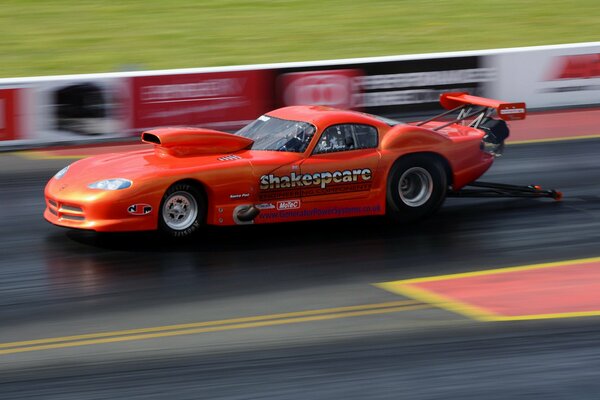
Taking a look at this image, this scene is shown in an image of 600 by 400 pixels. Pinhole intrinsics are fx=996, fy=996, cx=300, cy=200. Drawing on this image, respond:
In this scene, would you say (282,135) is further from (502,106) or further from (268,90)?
(268,90)

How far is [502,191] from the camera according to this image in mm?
12016

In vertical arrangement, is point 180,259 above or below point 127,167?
below

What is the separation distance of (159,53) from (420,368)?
55.3 feet

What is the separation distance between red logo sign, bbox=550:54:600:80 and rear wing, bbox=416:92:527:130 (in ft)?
20.6

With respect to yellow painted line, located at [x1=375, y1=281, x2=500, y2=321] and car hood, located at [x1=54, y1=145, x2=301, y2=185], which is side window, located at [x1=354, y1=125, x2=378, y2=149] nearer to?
car hood, located at [x1=54, y1=145, x2=301, y2=185]

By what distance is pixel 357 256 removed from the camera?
1009 centimetres

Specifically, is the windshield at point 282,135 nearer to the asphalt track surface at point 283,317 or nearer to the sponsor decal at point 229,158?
the sponsor decal at point 229,158

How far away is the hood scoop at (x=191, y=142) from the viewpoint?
34.2 feet

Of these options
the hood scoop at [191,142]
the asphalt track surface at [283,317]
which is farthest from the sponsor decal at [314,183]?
the hood scoop at [191,142]

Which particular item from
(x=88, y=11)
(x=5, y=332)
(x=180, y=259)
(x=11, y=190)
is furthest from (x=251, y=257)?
(x=88, y=11)

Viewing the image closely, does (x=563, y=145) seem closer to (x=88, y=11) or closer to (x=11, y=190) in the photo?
(x=11, y=190)

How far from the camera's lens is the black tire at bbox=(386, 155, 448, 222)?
11.0m

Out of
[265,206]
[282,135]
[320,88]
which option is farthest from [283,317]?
[320,88]

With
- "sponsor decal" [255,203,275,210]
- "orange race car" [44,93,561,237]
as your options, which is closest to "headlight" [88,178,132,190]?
"orange race car" [44,93,561,237]
